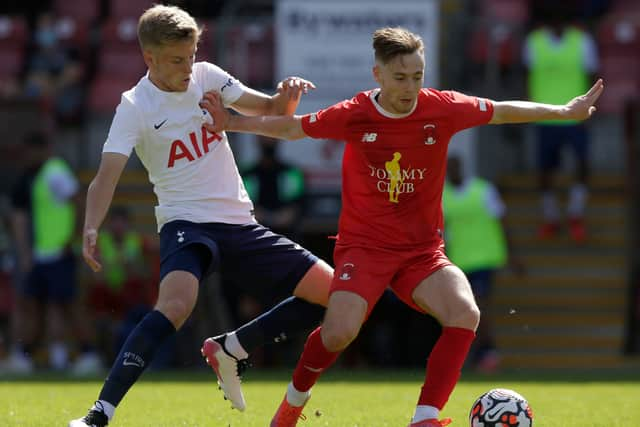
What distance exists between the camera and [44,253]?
13281 millimetres

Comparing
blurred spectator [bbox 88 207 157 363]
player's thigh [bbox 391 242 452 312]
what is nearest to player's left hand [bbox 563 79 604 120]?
player's thigh [bbox 391 242 452 312]

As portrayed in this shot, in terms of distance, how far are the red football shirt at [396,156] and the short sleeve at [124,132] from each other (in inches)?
34.4

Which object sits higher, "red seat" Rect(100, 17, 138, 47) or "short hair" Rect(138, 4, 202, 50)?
"short hair" Rect(138, 4, 202, 50)

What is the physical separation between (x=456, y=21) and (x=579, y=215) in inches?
104

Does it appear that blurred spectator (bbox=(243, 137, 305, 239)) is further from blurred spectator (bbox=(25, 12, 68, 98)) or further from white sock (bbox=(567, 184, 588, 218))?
blurred spectator (bbox=(25, 12, 68, 98))

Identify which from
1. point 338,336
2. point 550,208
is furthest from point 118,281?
point 338,336

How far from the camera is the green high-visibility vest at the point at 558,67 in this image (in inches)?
579

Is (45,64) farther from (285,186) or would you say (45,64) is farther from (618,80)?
(618,80)

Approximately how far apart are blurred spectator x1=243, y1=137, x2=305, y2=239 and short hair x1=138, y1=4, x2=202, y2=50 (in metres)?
5.89

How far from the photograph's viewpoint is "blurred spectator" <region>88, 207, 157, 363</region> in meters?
13.4

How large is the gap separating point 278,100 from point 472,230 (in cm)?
611

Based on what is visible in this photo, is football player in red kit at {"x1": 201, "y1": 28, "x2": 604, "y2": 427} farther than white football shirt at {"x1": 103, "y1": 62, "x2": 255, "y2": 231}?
No

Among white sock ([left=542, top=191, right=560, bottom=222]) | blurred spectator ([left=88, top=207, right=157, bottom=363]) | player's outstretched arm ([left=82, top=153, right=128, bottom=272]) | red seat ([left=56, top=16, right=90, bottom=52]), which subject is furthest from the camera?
red seat ([left=56, top=16, right=90, bottom=52])

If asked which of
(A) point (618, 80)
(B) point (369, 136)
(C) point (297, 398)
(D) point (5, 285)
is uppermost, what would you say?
(B) point (369, 136)
